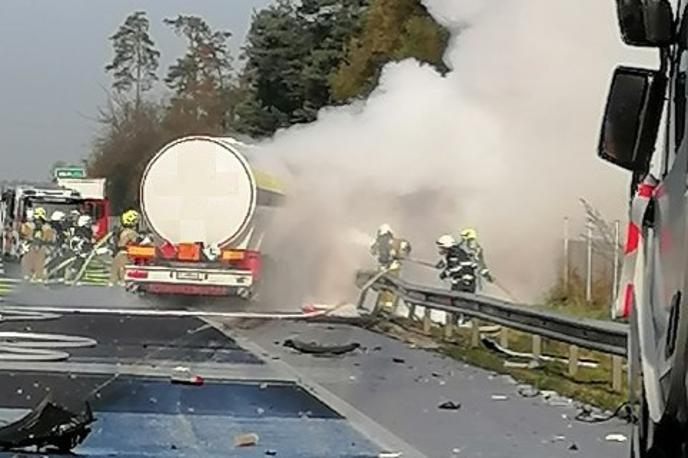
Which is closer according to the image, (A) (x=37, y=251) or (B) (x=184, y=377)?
(B) (x=184, y=377)

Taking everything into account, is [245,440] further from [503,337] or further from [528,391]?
[503,337]

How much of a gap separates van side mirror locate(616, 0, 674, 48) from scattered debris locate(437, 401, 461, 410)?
852 cm

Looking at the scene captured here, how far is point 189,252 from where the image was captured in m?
29.8

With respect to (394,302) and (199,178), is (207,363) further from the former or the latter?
(199,178)

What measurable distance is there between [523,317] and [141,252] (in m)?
13.8

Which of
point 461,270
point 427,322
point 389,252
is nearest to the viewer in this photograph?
Result: point 427,322

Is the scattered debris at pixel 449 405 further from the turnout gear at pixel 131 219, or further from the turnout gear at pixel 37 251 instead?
the turnout gear at pixel 37 251

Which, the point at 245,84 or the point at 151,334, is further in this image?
the point at 245,84

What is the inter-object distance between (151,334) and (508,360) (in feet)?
18.5

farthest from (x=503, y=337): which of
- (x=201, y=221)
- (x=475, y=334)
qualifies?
(x=201, y=221)

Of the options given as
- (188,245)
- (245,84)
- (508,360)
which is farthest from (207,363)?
(245,84)

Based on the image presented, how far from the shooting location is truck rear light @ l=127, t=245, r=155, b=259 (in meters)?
29.8

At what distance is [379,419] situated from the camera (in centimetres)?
1303

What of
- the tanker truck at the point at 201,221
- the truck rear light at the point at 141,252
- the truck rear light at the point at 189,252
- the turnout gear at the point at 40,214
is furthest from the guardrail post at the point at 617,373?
the turnout gear at the point at 40,214
